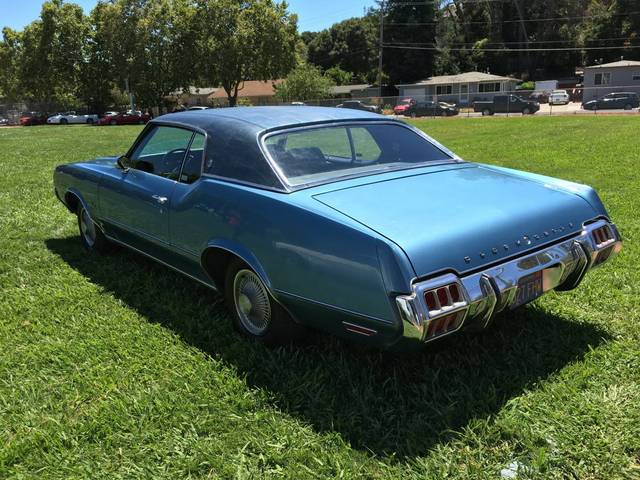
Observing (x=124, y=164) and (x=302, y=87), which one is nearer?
(x=124, y=164)

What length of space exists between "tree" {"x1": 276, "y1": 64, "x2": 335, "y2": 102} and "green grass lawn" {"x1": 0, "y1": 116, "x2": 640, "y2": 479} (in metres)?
45.5

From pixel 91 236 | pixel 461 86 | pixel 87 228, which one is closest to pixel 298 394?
pixel 91 236

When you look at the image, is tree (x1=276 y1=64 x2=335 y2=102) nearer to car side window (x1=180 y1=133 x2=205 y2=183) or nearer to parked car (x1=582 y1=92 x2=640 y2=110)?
parked car (x1=582 y1=92 x2=640 y2=110)

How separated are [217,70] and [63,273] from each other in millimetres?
44248

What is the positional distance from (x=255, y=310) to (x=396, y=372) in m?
0.92

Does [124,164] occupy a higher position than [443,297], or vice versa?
[124,164]

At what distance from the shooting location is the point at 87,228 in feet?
17.6

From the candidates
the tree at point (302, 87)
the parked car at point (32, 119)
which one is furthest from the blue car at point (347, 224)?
the parked car at point (32, 119)

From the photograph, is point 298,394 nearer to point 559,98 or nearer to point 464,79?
point 559,98

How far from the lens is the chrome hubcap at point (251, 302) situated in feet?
10.7

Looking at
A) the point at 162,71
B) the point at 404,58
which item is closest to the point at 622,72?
the point at 404,58

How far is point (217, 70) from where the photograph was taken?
151ft

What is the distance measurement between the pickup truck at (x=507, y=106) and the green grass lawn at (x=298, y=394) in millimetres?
34645

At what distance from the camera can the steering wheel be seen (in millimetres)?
3993
